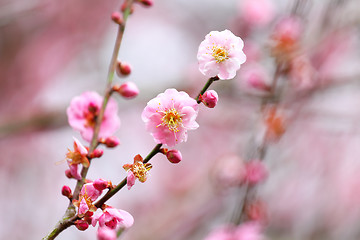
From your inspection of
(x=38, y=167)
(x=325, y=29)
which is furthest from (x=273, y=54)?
(x=38, y=167)

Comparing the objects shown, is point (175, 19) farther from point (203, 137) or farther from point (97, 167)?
point (97, 167)

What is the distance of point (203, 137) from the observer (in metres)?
3.79

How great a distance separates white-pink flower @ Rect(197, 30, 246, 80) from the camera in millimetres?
634

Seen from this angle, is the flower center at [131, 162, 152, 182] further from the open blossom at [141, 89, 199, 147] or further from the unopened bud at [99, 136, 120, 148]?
the unopened bud at [99, 136, 120, 148]

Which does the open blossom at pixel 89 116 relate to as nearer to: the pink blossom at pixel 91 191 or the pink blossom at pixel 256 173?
the pink blossom at pixel 91 191

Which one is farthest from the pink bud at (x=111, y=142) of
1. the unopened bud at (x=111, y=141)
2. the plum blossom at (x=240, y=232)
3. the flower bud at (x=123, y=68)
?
the plum blossom at (x=240, y=232)

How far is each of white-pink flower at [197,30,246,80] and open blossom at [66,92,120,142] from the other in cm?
25

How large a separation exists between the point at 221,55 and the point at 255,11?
1.50 meters

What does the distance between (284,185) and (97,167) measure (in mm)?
1429

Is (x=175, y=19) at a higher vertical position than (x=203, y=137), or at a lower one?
higher

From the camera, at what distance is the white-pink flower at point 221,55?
0.63 metres

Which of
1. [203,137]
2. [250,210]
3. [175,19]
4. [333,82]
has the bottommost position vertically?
[250,210]

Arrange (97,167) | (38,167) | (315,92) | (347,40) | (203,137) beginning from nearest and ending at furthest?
(315,92) < (347,40) < (38,167) < (97,167) < (203,137)

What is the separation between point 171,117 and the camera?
2.15 ft
